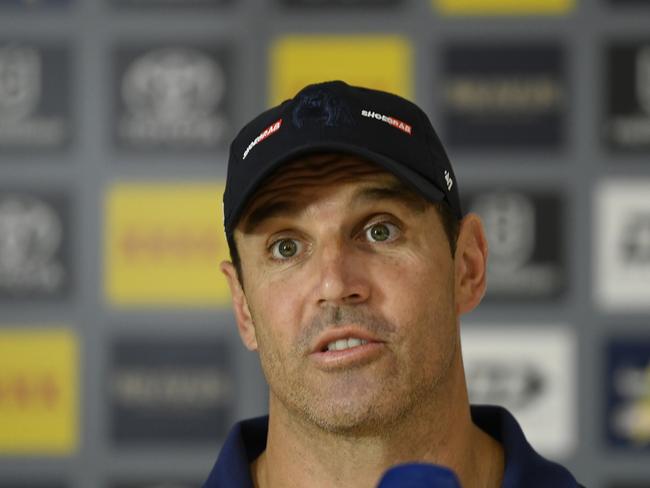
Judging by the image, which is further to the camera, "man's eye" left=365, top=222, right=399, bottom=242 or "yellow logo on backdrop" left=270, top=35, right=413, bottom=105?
"yellow logo on backdrop" left=270, top=35, right=413, bottom=105

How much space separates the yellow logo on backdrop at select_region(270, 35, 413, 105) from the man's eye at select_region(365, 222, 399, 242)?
1.22 meters

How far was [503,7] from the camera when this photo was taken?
2.00 m

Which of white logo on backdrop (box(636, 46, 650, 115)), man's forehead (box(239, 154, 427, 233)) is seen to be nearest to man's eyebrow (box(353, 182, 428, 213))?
man's forehead (box(239, 154, 427, 233))

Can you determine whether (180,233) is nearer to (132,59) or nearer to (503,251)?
→ (132,59)

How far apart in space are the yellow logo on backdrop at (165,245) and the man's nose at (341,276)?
48.0 inches

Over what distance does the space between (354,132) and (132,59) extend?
4.27 ft

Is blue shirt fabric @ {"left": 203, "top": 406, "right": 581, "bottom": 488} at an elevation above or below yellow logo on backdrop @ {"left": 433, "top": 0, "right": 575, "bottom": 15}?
below

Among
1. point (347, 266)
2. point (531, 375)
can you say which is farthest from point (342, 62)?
point (347, 266)

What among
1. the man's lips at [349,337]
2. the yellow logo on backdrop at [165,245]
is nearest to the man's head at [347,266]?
the man's lips at [349,337]

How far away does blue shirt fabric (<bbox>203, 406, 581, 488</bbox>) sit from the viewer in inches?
33.8

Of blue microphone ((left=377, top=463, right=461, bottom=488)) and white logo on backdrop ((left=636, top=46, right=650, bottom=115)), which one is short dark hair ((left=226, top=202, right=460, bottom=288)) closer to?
blue microphone ((left=377, top=463, right=461, bottom=488))

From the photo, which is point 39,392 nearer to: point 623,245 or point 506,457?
point 623,245

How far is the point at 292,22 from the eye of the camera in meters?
2.01

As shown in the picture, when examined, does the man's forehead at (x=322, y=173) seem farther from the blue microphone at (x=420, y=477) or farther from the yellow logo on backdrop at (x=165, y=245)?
the yellow logo on backdrop at (x=165, y=245)
